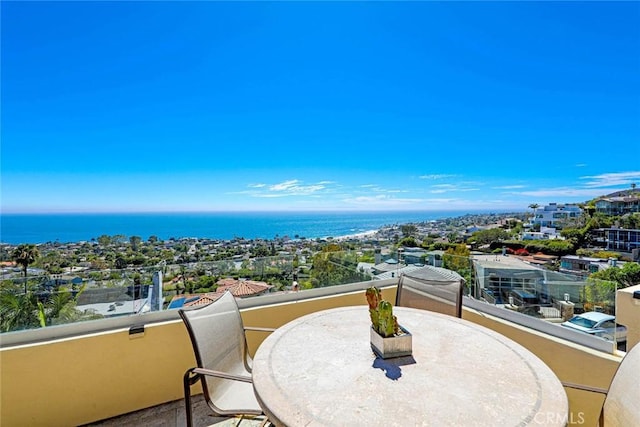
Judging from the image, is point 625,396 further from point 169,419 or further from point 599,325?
point 169,419

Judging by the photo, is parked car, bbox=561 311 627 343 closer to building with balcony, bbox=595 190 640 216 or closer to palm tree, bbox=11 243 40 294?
building with balcony, bbox=595 190 640 216

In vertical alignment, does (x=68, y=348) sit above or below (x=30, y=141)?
below

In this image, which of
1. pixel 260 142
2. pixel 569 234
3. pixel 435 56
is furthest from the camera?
pixel 260 142

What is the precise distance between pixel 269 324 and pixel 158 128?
→ 7.90m

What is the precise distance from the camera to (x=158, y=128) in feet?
27.7

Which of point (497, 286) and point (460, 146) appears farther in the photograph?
point (460, 146)

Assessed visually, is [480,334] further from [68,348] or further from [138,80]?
[138,80]

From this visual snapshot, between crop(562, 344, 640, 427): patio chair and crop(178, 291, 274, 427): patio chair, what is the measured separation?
1638 millimetres

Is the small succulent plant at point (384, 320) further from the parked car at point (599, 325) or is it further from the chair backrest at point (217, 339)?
the parked car at point (599, 325)

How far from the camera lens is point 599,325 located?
218cm

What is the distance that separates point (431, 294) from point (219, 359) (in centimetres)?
180

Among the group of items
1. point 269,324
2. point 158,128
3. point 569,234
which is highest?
point 158,128

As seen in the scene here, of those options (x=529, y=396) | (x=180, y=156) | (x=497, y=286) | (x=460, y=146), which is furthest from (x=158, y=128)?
(x=460, y=146)

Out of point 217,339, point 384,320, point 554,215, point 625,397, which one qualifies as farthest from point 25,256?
point 554,215
